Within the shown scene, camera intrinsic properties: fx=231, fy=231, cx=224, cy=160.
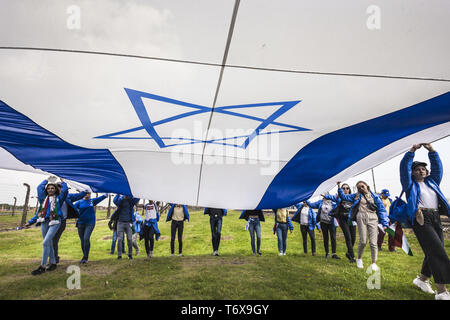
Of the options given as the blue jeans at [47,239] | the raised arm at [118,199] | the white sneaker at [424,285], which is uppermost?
the raised arm at [118,199]

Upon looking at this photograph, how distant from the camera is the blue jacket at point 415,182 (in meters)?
2.90

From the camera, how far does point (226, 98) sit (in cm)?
198

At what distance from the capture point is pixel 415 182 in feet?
9.93

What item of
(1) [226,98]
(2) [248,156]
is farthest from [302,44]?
(2) [248,156]

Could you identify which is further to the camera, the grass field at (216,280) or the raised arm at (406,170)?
the grass field at (216,280)

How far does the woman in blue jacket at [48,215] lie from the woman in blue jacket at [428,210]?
5472 mm

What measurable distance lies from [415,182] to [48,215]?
19.2 ft

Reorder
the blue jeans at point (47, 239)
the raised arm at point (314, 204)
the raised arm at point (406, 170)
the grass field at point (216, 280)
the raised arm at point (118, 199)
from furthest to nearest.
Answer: the raised arm at point (314, 204) < the raised arm at point (118, 199) < the blue jeans at point (47, 239) < the grass field at point (216, 280) < the raised arm at point (406, 170)

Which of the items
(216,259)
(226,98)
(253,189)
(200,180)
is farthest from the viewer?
(216,259)

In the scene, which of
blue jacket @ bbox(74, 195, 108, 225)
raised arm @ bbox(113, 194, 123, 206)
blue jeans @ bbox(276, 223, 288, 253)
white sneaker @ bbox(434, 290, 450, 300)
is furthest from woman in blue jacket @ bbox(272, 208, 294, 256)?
blue jacket @ bbox(74, 195, 108, 225)

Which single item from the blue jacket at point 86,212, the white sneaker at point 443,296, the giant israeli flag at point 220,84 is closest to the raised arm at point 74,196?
the blue jacket at point 86,212

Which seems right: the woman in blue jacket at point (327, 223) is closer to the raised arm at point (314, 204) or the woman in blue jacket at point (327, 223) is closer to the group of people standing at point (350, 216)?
the group of people standing at point (350, 216)

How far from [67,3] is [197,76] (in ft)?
2.79

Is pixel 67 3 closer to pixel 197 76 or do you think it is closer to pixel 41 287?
pixel 197 76
